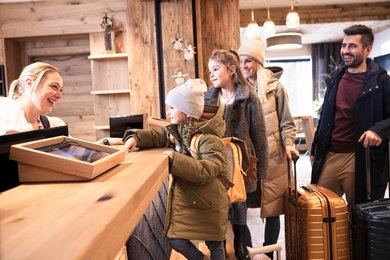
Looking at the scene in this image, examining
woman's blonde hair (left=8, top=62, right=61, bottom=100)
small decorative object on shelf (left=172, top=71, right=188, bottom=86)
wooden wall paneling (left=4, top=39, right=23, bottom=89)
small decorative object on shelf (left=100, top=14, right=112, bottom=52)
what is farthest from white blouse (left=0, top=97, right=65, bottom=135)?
wooden wall paneling (left=4, top=39, right=23, bottom=89)

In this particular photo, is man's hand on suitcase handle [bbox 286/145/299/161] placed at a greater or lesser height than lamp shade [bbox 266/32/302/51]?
lesser

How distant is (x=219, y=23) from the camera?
455 cm

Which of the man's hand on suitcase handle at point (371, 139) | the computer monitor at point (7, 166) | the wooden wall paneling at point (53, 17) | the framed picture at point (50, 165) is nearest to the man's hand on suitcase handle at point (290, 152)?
the man's hand on suitcase handle at point (371, 139)

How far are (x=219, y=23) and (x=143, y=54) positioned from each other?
40.0 inches

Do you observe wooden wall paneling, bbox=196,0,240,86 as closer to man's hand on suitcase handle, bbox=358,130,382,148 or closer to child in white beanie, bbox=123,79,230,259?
man's hand on suitcase handle, bbox=358,130,382,148

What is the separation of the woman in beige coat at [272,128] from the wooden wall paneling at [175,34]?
2.08 meters

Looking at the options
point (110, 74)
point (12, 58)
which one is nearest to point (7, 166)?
point (110, 74)

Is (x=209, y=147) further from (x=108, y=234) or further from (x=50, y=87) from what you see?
(x=108, y=234)

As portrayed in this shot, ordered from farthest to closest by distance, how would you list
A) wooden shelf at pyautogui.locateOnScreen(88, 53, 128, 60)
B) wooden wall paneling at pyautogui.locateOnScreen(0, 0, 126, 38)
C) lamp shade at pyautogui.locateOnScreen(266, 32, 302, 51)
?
lamp shade at pyautogui.locateOnScreen(266, 32, 302, 51) → wooden wall paneling at pyautogui.locateOnScreen(0, 0, 126, 38) → wooden shelf at pyautogui.locateOnScreen(88, 53, 128, 60)

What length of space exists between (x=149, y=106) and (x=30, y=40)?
2.05 meters

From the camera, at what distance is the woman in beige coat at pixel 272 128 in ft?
8.14

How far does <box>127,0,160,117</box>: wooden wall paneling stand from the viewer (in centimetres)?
462

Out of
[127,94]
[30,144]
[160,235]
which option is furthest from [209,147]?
[127,94]

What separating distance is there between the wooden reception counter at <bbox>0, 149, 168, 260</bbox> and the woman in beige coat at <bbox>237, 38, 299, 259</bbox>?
5.58 ft
